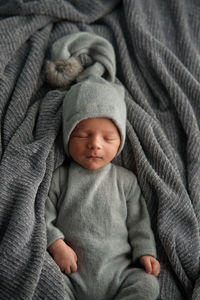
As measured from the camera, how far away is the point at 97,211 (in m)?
1.22

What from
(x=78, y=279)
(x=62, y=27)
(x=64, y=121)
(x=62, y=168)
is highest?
(x=62, y=27)

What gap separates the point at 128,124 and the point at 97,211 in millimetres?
340

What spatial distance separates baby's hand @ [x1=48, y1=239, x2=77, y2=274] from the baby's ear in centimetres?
58

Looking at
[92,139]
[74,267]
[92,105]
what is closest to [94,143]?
[92,139]

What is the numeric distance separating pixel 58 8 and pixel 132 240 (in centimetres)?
97

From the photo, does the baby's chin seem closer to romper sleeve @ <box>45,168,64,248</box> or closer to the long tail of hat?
romper sleeve @ <box>45,168,64,248</box>

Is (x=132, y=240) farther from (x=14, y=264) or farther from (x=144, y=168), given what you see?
(x=14, y=264)

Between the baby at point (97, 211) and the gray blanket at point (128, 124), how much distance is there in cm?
5

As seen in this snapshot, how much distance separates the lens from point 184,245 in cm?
121

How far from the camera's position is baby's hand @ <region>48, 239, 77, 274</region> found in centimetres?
112

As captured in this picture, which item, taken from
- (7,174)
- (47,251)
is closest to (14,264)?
(47,251)

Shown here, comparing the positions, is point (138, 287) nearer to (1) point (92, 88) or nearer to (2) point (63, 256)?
(2) point (63, 256)

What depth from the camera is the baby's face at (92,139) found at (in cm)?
122

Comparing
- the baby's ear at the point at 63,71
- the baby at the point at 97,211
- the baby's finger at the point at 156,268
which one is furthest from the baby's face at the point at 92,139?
the baby's finger at the point at 156,268
